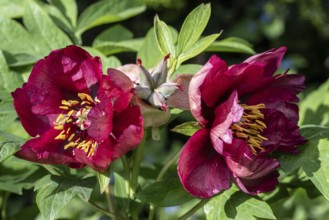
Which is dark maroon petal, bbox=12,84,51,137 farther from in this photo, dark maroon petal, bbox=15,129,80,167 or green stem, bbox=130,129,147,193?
green stem, bbox=130,129,147,193

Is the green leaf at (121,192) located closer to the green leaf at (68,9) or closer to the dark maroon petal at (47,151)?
the dark maroon petal at (47,151)

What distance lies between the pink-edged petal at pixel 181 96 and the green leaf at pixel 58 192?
6.2 inches

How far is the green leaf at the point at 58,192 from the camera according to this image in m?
0.85

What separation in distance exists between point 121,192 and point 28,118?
220 mm

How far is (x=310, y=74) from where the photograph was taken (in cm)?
355

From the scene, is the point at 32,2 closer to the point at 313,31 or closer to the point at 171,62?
the point at 171,62

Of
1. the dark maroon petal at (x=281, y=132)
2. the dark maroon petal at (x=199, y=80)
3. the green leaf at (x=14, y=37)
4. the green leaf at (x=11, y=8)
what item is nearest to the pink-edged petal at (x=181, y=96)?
the dark maroon petal at (x=199, y=80)

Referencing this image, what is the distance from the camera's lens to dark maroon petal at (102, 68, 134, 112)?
83cm

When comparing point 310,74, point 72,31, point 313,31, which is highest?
point 72,31

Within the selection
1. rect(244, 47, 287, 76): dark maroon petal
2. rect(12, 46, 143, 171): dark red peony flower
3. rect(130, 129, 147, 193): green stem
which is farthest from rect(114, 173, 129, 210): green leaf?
rect(244, 47, 287, 76): dark maroon petal

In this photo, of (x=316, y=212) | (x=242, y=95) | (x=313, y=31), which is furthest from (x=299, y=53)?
(x=242, y=95)

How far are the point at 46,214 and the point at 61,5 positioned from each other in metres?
0.54

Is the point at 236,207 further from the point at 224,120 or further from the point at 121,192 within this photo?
the point at 121,192

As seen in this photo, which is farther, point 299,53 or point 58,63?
point 299,53
